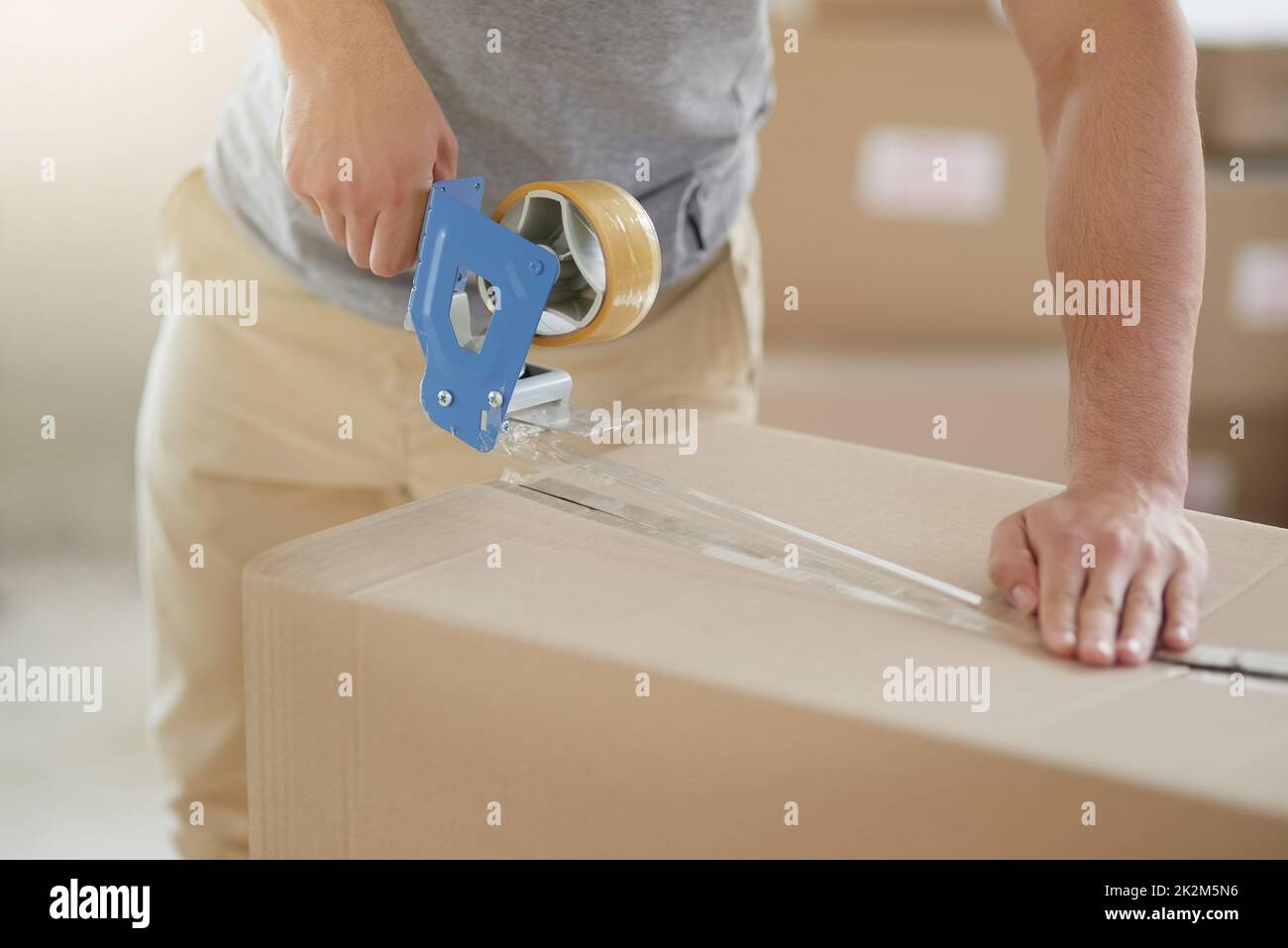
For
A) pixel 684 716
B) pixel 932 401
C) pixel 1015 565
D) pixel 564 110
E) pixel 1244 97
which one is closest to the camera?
pixel 684 716

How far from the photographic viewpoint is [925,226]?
1748 mm

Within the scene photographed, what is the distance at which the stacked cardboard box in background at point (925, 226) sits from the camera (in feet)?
5.57

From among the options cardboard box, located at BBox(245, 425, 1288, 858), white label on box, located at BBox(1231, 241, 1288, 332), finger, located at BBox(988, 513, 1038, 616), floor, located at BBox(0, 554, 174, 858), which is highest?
white label on box, located at BBox(1231, 241, 1288, 332)

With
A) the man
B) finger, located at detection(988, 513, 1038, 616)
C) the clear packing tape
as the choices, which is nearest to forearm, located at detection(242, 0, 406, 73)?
the man

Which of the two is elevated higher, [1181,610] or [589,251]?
[589,251]

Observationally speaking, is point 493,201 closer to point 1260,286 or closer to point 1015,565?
point 1015,565

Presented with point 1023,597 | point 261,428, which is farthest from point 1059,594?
point 261,428

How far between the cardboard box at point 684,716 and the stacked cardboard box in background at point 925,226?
3.10 feet

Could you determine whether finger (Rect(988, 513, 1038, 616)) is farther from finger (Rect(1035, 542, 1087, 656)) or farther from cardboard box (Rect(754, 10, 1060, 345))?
cardboard box (Rect(754, 10, 1060, 345))

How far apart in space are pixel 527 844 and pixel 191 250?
2.09 ft

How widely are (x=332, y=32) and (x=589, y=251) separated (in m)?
0.21

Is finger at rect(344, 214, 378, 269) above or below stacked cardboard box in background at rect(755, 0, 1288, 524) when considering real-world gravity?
below

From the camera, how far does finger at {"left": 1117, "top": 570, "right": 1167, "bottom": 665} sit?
2.14 ft
